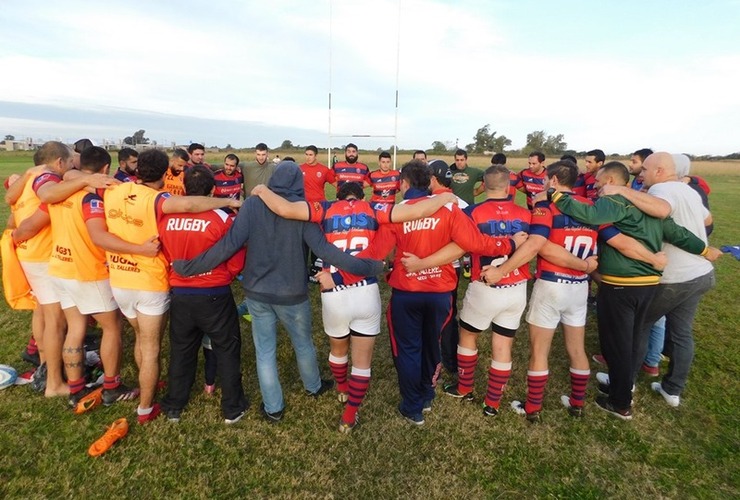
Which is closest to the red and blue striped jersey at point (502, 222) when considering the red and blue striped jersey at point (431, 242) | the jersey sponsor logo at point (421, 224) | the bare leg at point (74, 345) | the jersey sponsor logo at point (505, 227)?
the jersey sponsor logo at point (505, 227)

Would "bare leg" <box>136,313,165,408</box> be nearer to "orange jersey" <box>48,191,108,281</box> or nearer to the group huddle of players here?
the group huddle of players

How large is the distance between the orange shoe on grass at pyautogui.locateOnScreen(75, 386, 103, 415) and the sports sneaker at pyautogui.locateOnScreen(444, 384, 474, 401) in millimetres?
3619

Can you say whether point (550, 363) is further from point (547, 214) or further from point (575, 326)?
point (547, 214)

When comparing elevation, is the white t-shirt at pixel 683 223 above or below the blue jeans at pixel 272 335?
above

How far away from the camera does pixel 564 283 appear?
355 cm

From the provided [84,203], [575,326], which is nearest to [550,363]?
[575,326]

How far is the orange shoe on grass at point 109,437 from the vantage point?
3293mm

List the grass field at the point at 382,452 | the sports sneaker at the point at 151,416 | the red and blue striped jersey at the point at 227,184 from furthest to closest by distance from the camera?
the red and blue striped jersey at the point at 227,184, the sports sneaker at the point at 151,416, the grass field at the point at 382,452

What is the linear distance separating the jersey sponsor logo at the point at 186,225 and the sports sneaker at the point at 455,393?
3.02 metres

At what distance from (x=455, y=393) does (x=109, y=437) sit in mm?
3334

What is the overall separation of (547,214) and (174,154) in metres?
5.92

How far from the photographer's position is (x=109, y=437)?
11.1 feet

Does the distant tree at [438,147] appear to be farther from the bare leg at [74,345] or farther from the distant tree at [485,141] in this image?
the bare leg at [74,345]

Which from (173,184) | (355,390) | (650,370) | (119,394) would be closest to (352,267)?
(355,390)
